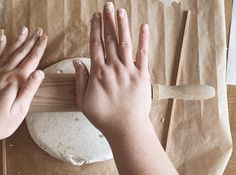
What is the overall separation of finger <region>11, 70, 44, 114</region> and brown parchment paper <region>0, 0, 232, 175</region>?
0.18m

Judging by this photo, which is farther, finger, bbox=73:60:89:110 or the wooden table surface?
the wooden table surface

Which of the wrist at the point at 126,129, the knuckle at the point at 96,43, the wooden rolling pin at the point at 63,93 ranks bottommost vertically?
the wrist at the point at 126,129

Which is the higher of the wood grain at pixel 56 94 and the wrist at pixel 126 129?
the wood grain at pixel 56 94

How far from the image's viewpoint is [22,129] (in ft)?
2.27

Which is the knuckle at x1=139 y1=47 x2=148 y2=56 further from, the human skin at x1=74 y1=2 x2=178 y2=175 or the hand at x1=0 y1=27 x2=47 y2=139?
the hand at x1=0 y1=27 x2=47 y2=139

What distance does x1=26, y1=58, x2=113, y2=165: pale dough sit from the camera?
658mm

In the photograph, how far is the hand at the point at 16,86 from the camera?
52 centimetres

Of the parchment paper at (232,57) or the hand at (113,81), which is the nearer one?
the hand at (113,81)

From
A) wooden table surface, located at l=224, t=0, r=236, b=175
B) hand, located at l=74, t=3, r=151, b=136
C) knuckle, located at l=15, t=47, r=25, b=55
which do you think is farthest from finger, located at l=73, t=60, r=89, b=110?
wooden table surface, located at l=224, t=0, r=236, b=175

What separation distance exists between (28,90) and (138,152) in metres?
0.16

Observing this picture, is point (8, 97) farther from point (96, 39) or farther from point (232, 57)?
point (232, 57)

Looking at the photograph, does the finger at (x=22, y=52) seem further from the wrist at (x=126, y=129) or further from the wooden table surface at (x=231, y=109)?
the wooden table surface at (x=231, y=109)

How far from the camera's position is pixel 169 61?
0.73 meters

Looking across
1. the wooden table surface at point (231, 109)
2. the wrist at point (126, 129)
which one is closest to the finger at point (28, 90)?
the wrist at point (126, 129)
